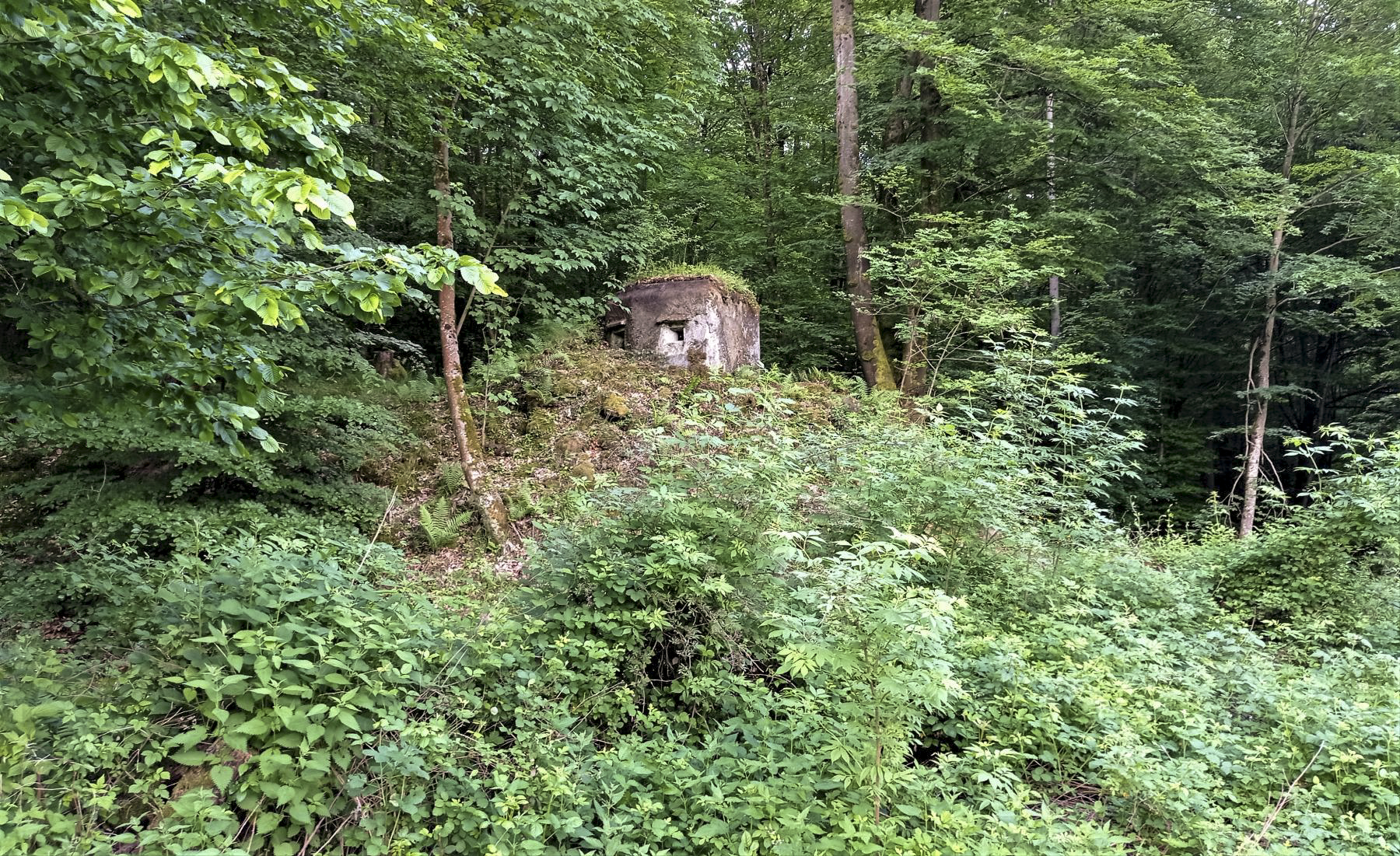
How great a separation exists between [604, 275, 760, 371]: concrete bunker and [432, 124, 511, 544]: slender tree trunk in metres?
3.31

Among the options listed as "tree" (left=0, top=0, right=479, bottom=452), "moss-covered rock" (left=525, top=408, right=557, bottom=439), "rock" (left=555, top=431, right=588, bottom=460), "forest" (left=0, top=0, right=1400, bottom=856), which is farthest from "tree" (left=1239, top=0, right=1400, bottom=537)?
"tree" (left=0, top=0, right=479, bottom=452)

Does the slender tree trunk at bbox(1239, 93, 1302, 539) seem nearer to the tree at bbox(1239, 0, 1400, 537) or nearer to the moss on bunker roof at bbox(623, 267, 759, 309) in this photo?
the tree at bbox(1239, 0, 1400, 537)

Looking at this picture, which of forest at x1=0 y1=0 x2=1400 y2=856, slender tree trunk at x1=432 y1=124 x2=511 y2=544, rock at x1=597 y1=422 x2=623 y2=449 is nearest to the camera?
forest at x1=0 y1=0 x2=1400 y2=856

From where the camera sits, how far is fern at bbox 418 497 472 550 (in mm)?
5898

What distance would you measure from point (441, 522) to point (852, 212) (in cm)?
816

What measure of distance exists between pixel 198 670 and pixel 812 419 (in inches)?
258

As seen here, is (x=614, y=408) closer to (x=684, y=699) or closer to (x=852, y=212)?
(x=684, y=699)

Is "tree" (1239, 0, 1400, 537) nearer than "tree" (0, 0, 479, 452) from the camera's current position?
No

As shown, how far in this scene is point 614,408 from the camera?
774 centimetres

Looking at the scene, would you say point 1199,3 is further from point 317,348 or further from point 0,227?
point 0,227

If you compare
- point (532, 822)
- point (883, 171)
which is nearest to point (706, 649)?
point (532, 822)

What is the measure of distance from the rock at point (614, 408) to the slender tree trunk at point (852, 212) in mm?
4472

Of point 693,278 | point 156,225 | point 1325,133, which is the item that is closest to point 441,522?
point 156,225

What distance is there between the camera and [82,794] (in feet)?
6.51
